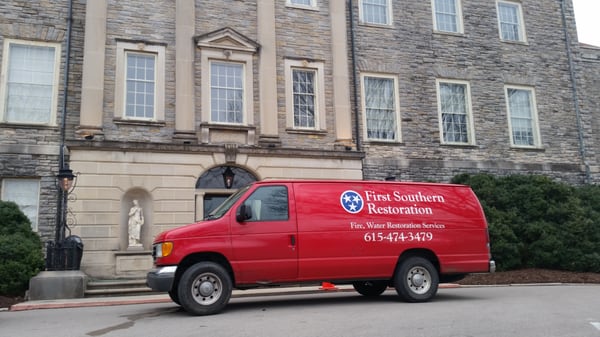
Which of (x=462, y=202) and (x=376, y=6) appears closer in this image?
(x=462, y=202)

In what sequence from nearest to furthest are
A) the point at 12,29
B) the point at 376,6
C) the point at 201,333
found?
1. the point at 201,333
2. the point at 12,29
3. the point at 376,6

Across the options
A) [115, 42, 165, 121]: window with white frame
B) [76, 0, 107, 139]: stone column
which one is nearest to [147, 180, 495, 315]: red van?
[76, 0, 107, 139]: stone column

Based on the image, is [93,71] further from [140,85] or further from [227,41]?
[227,41]

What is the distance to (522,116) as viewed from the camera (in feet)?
67.6

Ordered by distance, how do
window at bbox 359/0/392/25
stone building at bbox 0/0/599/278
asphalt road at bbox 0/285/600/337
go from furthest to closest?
window at bbox 359/0/392/25
stone building at bbox 0/0/599/278
asphalt road at bbox 0/285/600/337

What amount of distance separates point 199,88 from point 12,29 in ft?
18.2

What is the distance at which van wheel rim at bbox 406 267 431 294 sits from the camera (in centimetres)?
957

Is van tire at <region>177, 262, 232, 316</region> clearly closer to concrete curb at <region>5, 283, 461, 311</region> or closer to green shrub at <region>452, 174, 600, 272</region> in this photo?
concrete curb at <region>5, 283, 461, 311</region>

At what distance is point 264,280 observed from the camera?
8.71m

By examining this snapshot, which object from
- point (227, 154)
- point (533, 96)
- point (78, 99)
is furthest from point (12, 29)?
point (533, 96)

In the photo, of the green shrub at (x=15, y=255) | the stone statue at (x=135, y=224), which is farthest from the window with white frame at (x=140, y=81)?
the green shrub at (x=15, y=255)

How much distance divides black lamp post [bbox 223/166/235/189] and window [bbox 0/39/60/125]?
510 centimetres

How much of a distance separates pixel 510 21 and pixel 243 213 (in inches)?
685

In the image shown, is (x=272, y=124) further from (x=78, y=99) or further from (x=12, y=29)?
(x=12, y=29)
